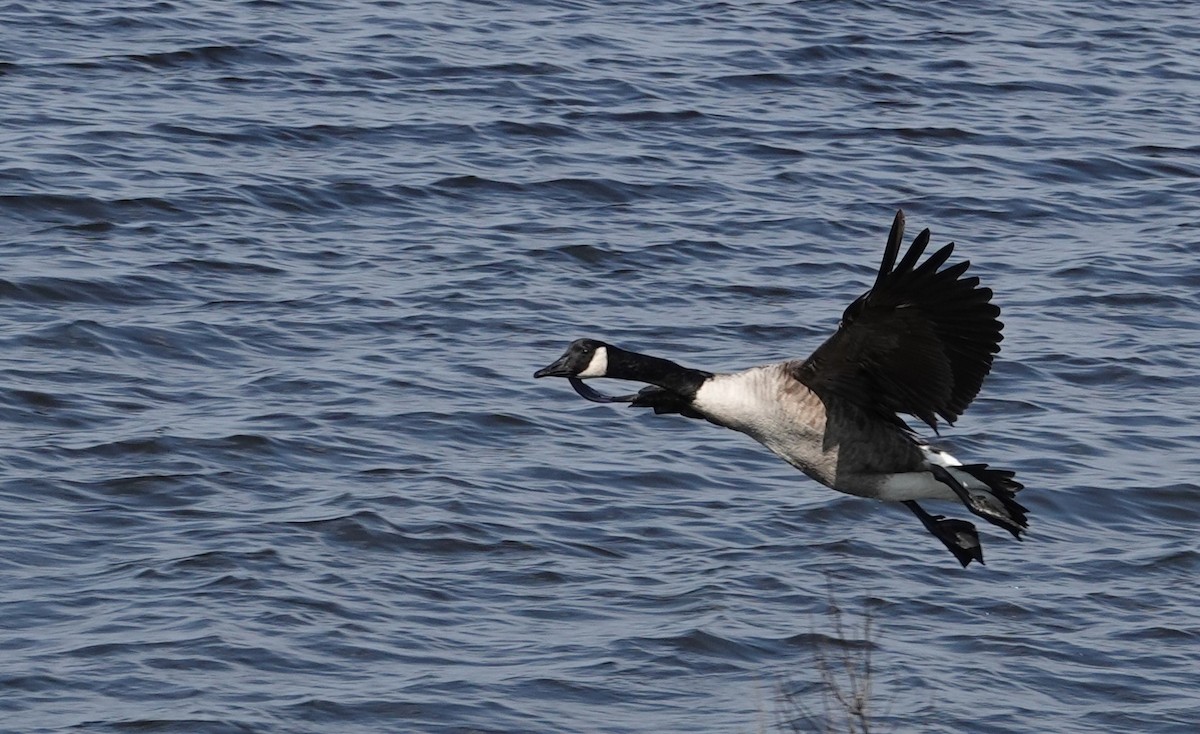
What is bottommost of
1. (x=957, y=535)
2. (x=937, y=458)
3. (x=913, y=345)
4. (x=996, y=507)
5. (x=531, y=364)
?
(x=531, y=364)

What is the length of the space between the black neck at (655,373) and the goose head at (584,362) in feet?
0.09

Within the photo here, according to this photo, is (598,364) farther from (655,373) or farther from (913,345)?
(913,345)

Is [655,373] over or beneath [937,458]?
over

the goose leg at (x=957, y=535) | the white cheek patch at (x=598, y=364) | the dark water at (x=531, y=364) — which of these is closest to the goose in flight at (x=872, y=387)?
the white cheek patch at (x=598, y=364)

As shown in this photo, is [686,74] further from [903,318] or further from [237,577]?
[903,318]

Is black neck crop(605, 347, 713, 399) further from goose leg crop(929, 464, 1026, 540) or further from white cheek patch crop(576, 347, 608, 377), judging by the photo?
goose leg crop(929, 464, 1026, 540)

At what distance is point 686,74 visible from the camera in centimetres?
1638

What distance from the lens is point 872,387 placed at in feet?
21.2

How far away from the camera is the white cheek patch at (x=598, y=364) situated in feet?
20.8

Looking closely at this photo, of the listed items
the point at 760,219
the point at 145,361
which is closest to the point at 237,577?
the point at 145,361

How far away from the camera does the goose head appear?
20.9 feet

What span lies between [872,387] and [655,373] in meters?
0.70

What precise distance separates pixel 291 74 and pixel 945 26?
6402mm

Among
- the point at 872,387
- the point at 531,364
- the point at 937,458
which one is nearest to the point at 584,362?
the point at 872,387
